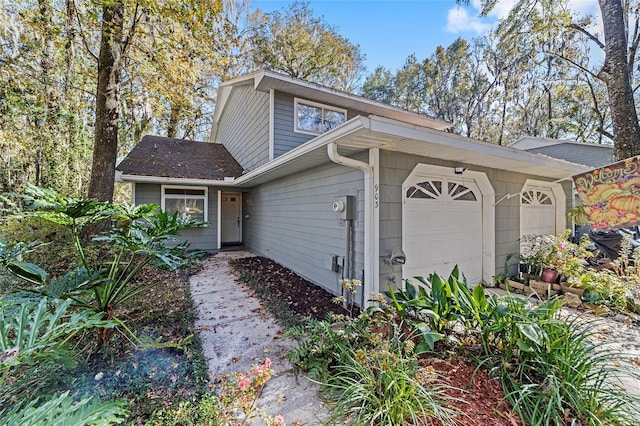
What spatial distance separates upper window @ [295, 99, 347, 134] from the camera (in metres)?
7.35

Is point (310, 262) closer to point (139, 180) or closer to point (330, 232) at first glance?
point (330, 232)

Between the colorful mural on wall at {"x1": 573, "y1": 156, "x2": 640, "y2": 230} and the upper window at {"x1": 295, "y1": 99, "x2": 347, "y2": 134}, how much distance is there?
17.3 ft

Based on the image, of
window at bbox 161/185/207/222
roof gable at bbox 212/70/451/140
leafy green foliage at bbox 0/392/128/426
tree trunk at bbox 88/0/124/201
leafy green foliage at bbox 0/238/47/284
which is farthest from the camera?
window at bbox 161/185/207/222

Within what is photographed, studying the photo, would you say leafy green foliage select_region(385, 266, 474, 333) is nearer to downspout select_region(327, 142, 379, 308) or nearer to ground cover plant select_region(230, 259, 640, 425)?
ground cover plant select_region(230, 259, 640, 425)

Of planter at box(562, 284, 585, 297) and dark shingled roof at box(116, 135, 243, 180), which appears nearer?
planter at box(562, 284, 585, 297)

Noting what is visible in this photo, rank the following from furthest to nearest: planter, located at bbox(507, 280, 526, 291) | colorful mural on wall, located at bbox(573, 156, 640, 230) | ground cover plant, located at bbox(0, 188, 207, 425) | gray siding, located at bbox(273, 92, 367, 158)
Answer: gray siding, located at bbox(273, 92, 367, 158), planter, located at bbox(507, 280, 526, 291), colorful mural on wall, located at bbox(573, 156, 640, 230), ground cover plant, located at bbox(0, 188, 207, 425)

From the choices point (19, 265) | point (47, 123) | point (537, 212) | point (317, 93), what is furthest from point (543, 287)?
point (47, 123)

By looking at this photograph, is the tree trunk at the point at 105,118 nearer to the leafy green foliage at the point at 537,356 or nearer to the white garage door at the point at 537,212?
the leafy green foliage at the point at 537,356

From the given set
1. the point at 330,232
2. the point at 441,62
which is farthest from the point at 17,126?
the point at 441,62

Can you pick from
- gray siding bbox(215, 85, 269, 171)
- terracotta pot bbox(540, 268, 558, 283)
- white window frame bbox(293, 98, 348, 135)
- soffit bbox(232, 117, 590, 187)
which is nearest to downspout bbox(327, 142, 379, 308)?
soffit bbox(232, 117, 590, 187)

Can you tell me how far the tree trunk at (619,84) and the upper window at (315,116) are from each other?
5822mm

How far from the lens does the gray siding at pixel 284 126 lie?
692 centimetres

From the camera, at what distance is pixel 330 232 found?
178 inches

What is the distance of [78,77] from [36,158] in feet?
11.2
